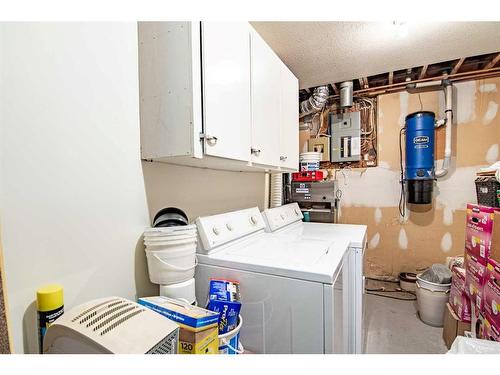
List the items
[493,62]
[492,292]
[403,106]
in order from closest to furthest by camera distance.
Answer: [492,292]
[493,62]
[403,106]

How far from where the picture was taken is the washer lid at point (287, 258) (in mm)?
923

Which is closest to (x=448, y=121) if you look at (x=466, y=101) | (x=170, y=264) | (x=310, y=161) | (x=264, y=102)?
(x=466, y=101)

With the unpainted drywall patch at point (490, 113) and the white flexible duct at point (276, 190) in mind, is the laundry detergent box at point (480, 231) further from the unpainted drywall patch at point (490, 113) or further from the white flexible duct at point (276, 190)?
the unpainted drywall patch at point (490, 113)

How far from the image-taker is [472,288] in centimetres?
160

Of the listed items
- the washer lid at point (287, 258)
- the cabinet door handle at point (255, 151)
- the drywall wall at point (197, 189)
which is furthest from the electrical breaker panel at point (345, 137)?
the cabinet door handle at point (255, 151)

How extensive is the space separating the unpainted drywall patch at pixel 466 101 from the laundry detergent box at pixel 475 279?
1.82 m

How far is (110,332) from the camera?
57 centimetres

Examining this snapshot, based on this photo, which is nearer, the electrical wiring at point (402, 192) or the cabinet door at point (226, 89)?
the cabinet door at point (226, 89)

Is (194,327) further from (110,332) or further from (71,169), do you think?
(71,169)

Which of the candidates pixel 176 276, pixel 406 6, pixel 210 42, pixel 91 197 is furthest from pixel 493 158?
pixel 91 197

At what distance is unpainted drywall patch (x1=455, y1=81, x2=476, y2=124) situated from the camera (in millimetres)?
Result: 2619

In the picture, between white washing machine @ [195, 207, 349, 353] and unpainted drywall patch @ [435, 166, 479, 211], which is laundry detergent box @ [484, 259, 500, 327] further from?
unpainted drywall patch @ [435, 166, 479, 211]

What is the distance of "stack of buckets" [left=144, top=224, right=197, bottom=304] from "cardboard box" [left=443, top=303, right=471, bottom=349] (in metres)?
1.98

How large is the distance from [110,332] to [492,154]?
3.67m
